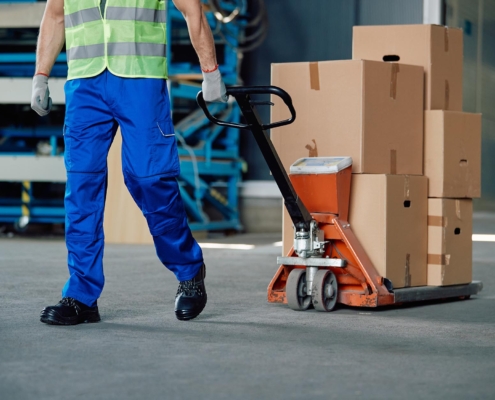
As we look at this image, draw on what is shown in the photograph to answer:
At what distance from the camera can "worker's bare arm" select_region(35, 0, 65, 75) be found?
3645 millimetres

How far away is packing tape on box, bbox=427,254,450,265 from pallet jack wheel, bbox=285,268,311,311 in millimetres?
717

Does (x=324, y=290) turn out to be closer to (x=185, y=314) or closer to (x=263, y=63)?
(x=185, y=314)

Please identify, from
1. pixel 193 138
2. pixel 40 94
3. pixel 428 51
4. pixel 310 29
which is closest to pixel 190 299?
pixel 40 94

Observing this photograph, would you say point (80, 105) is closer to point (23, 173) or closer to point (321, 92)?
point (321, 92)

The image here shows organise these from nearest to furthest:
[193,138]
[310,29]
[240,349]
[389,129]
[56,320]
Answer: [240,349] → [56,320] → [389,129] → [193,138] → [310,29]

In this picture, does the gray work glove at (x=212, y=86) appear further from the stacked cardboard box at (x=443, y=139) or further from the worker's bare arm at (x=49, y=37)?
the stacked cardboard box at (x=443, y=139)

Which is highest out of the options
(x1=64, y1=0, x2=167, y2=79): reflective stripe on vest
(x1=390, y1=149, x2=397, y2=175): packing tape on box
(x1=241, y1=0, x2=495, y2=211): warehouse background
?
(x1=241, y1=0, x2=495, y2=211): warehouse background

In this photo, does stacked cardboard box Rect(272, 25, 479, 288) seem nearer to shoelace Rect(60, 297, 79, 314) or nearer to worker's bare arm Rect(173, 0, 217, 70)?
worker's bare arm Rect(173, 0, 217, 70)

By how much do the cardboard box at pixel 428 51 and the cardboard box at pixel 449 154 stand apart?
0.10m

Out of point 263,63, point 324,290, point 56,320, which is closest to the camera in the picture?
point 56,320

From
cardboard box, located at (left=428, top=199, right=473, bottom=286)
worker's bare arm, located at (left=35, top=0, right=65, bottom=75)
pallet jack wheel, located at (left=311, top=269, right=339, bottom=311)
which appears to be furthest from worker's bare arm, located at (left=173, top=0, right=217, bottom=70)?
cardboard box, located at (left=428, top=199, right=473, bottom=286)

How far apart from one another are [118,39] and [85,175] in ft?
1.67

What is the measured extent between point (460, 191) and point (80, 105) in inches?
76.1

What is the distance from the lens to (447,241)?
443 cm
